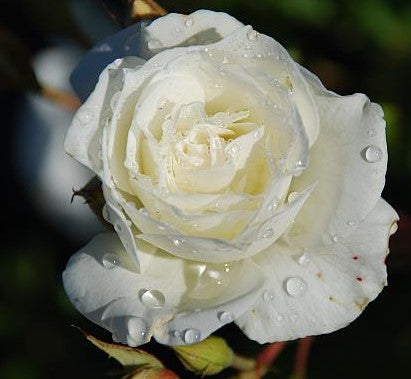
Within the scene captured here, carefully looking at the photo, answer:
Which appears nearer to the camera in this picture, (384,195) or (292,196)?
(292,196)

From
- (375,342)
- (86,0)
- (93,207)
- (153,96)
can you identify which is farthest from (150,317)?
(86,0)

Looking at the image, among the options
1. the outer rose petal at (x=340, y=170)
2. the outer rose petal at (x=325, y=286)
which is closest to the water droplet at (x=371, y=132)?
the outer rose petal at (x=340, y=170)

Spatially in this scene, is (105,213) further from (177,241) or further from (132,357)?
(132,357)

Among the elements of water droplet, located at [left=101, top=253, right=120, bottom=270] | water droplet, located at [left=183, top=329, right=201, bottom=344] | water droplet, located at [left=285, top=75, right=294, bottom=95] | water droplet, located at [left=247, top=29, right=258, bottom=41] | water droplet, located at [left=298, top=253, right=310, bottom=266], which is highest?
water droplet, located at [left=247, top=29, right=258, bottom=41]

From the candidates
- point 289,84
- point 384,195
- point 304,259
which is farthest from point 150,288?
point 384,195

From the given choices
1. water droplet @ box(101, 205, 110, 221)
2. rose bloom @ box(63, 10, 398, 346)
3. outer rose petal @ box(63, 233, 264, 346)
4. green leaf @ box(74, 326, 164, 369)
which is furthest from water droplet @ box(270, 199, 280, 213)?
green leaf @ box(74, 326, 164, 369)

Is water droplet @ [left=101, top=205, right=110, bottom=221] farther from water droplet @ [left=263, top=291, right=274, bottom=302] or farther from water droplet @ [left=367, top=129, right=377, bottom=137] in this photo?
water droplet @ [left=367, top=129, right=377, bottom=137]

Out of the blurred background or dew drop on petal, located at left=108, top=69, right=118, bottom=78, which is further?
the blurred background
